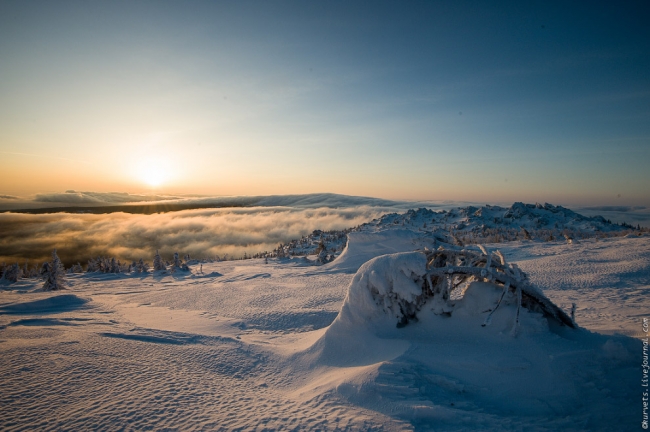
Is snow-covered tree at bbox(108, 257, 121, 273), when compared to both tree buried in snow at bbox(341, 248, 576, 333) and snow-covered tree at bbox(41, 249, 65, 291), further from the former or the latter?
tree buried in snow at bbox(341, 248, 576, 333)

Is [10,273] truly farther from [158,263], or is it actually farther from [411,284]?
[411,284]

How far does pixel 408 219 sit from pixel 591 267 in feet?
162

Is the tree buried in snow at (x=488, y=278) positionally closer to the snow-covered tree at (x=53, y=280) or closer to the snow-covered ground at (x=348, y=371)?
the snow-covered ground at (x=348, y=371)

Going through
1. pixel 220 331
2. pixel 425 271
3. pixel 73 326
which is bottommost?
pixel 220 331

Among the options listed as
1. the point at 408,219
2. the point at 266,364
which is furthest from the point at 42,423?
the point at 408,219

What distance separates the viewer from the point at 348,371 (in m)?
4.78

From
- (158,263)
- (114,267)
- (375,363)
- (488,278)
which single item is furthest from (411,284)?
(114,267)

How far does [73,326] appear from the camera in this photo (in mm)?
6902

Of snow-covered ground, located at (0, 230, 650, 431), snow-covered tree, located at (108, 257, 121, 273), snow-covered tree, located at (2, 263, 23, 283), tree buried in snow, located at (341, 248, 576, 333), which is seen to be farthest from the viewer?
snow-covered tree, located at (108, 257, 121, 273)

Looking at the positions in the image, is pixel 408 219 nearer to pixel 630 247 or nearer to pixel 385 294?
pixel 630 247

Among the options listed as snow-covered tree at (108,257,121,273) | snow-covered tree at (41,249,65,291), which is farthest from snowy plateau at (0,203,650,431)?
snow-covered tree at (108,257,121,273)

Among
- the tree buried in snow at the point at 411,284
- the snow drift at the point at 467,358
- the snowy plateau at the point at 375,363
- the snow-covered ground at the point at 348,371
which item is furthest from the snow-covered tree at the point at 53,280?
the tree buried in snow at the point at 411,284

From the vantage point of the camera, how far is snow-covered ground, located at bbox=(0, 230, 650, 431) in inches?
138

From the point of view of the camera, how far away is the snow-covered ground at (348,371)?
3506 mm
